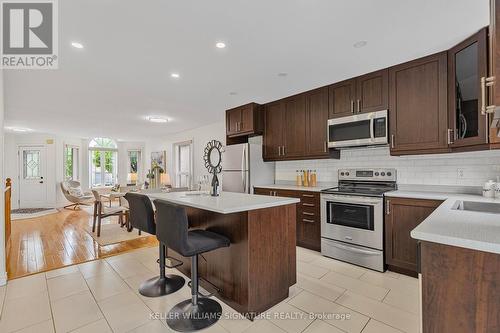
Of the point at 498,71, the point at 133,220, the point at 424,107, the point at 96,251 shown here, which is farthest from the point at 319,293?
the point at 96,251

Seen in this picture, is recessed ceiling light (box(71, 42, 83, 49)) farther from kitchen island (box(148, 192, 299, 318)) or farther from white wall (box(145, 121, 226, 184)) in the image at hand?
white wall (box(145, 121, 226, 184))

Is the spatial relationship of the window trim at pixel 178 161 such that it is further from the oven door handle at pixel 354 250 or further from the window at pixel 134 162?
the oven door handle at pixel 354 250

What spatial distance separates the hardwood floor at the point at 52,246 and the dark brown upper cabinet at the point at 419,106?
3.96 metres

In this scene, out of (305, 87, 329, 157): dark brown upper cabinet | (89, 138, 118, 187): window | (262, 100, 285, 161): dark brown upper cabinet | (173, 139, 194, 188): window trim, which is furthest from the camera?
(89, 138, 118, 187): window

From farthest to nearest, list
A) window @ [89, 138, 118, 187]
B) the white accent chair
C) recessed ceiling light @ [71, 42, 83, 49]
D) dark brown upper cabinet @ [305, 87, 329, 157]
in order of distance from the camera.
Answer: window @ [89, 138, 118, 187], the white accent chair, dark brown upper cabinet @ [305, 87, 329, 157], recessed ceiling light @ [71, 42, 83, 49]

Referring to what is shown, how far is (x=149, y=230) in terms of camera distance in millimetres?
2244

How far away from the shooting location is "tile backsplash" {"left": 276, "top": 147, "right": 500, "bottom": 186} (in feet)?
8.45

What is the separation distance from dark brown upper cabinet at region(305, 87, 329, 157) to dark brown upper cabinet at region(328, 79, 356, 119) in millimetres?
96

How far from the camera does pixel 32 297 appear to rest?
2.22m

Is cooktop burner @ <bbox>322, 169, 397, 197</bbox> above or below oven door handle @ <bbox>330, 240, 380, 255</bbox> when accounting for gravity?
above

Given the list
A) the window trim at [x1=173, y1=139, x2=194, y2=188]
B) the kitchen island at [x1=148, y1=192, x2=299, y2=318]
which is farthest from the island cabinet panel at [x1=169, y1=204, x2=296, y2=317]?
the window trim at [x1=173, y1=139, x2=194, y2=188]

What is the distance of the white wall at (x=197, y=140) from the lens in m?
6.21

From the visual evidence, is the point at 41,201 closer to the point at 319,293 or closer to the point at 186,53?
the point at 186,53

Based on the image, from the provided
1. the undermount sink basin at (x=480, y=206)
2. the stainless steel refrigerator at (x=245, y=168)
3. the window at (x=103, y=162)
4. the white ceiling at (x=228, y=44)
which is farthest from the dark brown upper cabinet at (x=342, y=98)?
the window at (x=103, y=162)
